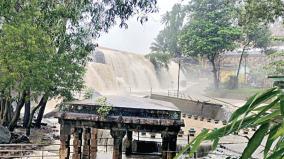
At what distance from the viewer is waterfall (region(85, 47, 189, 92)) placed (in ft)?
141

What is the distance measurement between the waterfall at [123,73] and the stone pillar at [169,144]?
30080 mm

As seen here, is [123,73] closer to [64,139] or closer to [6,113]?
[6,113]

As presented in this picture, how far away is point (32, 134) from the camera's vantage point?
22500 millimetres

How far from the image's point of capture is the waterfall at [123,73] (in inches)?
1692

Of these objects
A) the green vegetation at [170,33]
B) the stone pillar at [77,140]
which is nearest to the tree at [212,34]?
the green vegetation at [170,33]

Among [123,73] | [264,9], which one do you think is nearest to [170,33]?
[123,73]

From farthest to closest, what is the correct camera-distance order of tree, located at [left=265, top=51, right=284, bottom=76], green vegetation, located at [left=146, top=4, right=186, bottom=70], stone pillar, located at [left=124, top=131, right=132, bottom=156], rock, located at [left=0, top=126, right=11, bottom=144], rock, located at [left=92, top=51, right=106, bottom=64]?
green vegetation, located at [left=146, top=4, right=186, bottom=70]
rock, located at [left=92, top=51, right=106, bottom=64]
rock, located at [left=0, top=126, right=11, bottom=144]
stone pillar, located at [left=124, top=131, right=132, bottom=156]
tree, located at [left=265, top=51, right=284, bottom=76]

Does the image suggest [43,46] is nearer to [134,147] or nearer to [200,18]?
[134,147]

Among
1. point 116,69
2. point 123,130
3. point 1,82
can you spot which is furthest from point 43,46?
point 116,69

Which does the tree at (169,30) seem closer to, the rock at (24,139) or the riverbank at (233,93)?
the riverbank at (233,93)

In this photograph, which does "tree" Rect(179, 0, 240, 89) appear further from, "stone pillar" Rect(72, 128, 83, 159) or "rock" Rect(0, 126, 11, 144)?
"stone pillar" Rect(72, 128, 83, 159)

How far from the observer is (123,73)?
48.7 m

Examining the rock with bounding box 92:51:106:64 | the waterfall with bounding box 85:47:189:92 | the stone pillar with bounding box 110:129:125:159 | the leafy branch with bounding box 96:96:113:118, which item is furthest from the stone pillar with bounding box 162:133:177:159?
the rock with bounding box 92:51:106:64

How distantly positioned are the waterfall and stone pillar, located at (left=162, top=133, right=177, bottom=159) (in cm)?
3008
